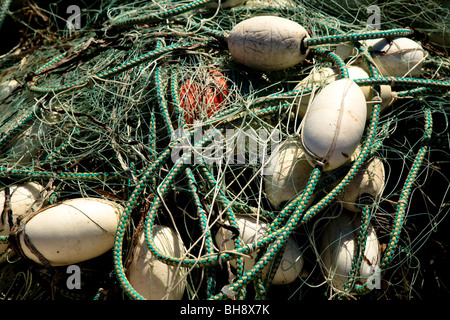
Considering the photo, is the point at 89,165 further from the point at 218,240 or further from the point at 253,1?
the point at 253,1

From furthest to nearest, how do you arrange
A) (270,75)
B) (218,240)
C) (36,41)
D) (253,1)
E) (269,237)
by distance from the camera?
(36,41)
(253,1)
(270,75)
(218,240)
(269,237)

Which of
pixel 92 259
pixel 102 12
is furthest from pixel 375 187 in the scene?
pixel 102 12

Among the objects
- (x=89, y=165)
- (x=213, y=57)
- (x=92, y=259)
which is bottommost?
(x=92, y=259)

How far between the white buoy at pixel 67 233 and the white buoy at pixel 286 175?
54 cm

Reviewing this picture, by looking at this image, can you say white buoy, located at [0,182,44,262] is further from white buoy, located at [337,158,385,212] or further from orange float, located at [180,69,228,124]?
white buoy, located at [337,158,385,212]

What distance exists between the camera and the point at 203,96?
1.76 meters

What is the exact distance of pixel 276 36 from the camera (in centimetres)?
172

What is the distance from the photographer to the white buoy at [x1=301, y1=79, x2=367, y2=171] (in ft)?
4.84

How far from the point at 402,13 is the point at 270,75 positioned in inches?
32.1

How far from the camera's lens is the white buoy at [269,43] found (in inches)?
68.1

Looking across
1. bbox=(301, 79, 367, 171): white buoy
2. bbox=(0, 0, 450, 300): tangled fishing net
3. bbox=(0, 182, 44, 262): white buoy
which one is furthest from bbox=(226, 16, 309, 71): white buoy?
bbox=(0, 182, 44, 262): white buoy

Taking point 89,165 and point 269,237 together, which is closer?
point 269,237

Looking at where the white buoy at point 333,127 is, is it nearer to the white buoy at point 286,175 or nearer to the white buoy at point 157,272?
the white buoy at point 286,175

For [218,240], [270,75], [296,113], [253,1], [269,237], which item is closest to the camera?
[269,237]
